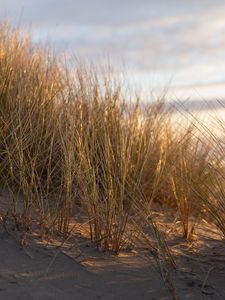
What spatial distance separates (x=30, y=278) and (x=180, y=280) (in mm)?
811

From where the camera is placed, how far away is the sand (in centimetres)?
310

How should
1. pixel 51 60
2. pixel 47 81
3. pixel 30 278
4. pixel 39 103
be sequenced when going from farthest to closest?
pixel 51 60
pixel 47 81
pixel 39 103
pixel 30 278

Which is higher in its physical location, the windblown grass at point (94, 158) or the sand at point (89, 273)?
the windblown grass at point (94, 158)

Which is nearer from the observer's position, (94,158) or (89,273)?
(89,273)

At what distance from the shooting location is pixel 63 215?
3.66 metres

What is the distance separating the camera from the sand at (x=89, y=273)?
3.10 meters

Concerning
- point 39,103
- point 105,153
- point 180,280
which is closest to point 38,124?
point 39,103

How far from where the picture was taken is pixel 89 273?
3.32 m

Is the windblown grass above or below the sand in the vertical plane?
above

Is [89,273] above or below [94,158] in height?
below

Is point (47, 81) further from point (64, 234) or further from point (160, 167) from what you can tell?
point (64, 234)

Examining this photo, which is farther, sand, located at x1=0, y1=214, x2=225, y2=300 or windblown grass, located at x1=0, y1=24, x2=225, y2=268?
windblown grass, located at x1=0, y1=24, x2=225, y2=268

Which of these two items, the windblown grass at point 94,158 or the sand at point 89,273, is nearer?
the sand at point 89,273

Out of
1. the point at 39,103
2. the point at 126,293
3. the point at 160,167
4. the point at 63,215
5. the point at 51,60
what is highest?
the point at 51,60
